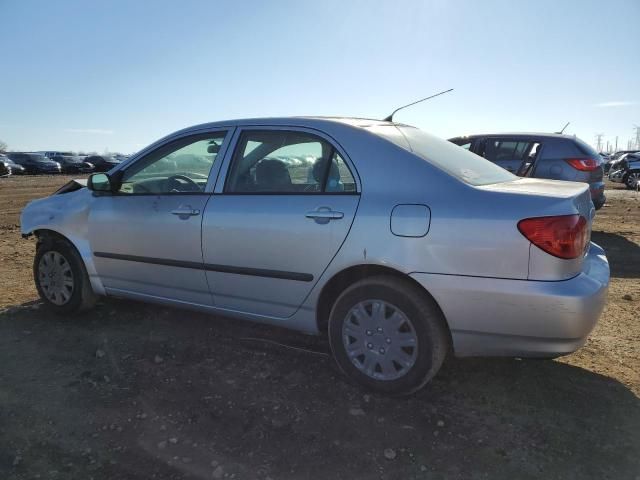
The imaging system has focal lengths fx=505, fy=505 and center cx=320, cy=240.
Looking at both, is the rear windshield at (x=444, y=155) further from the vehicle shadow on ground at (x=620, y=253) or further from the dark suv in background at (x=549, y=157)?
the dark suv in background at (x=549, y=157)

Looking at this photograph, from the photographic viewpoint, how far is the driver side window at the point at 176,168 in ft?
12.0

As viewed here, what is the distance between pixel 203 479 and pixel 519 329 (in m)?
1.71

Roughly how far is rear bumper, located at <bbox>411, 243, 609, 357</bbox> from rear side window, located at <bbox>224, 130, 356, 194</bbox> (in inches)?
33.7

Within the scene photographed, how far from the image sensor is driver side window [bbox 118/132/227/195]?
3658 millimetres

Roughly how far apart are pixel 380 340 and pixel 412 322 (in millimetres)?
236

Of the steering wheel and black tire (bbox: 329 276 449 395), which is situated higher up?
the steering wheel

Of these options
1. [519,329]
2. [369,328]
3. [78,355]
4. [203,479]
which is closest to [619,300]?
[519,329]

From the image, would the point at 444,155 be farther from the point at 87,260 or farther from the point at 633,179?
the point at 633,179

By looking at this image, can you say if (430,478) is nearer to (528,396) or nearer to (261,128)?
(528,396)

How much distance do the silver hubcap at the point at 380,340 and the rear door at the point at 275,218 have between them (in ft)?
1.20

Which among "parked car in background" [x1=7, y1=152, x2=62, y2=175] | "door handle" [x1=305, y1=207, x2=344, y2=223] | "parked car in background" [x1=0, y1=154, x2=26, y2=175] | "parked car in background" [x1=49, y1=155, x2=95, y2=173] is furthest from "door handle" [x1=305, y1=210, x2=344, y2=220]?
"parked car in background" [x1=49, y1=155, x2=95, y2=173]

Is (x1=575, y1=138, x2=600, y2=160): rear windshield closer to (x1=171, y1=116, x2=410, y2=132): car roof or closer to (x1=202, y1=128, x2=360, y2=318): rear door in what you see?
(x1=171, y1=116, x2=410, y2=132): car roof

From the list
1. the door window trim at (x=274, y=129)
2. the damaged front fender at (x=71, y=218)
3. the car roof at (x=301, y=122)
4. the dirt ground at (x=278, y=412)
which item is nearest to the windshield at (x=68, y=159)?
the damaged front fender at (x=71, y=218)

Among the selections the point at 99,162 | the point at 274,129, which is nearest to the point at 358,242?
the point at 274,129
